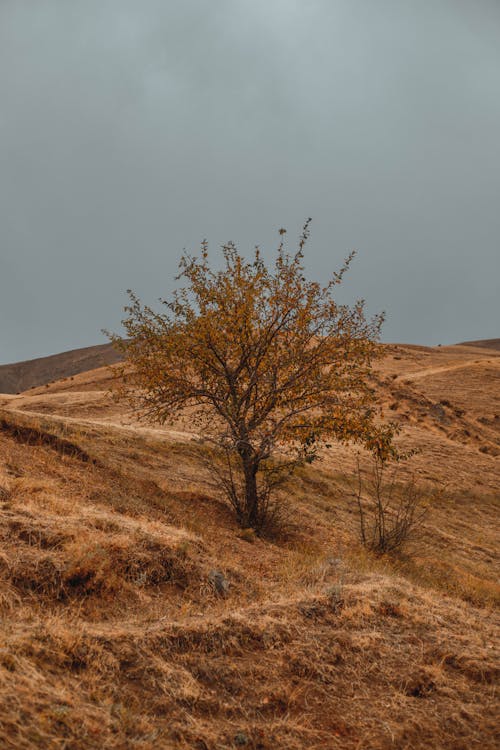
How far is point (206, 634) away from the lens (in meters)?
5.77

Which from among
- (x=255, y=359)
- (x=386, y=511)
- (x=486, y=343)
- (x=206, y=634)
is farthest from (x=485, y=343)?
(x=206, y=634)

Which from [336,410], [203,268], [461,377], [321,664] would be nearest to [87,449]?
[203,268]

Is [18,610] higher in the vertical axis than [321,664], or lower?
higher

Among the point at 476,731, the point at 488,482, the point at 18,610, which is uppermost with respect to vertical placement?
the point at 18,610

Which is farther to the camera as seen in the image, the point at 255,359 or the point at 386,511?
the point at 386,511

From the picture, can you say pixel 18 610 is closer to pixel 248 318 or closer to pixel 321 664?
pixel 321 664

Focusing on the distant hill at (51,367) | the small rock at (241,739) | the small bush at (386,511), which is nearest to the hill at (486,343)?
the distant hill at (51,367)

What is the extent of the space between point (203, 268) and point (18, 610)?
35.0 ft

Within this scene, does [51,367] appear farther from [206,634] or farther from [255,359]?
[206,634]

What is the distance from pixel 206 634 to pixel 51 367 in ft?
487

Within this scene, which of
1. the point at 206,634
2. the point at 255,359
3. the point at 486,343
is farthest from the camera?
the point at 486,343

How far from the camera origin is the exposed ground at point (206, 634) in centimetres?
429

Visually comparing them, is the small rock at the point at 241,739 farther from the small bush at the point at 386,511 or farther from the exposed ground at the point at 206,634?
the small bush at the point at 386,511

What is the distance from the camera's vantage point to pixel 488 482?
2767cm
